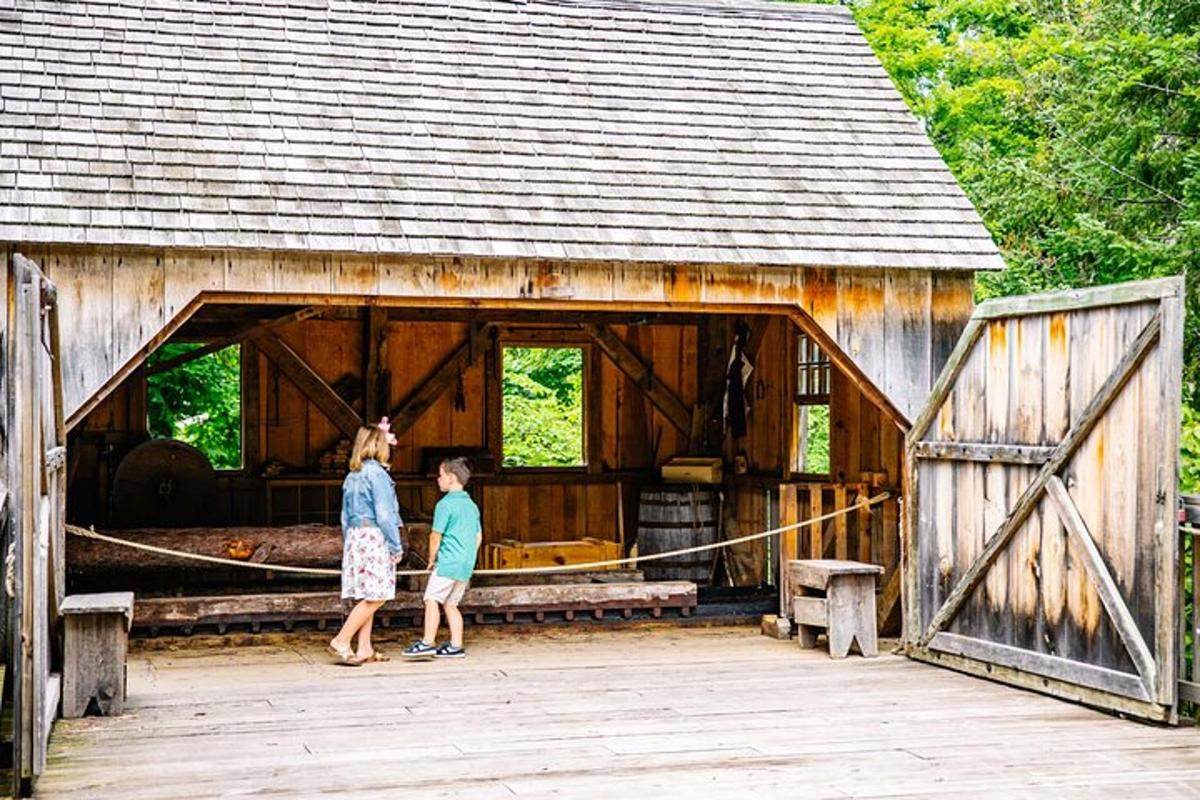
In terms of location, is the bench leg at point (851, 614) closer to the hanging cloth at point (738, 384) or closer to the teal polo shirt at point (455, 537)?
the teal polo shirt at point (455, 537)

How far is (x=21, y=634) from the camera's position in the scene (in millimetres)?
6789

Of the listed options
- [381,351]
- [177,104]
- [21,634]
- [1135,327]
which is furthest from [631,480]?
[21,634]

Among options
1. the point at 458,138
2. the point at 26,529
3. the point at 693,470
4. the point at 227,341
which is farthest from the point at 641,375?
the point at 26,529

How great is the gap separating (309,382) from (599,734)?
279 inches

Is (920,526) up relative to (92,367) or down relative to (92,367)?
down

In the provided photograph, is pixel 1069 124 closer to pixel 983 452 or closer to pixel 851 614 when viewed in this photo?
pixel 983 452

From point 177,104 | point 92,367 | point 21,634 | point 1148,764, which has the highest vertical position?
point 177,104

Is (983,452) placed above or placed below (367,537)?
above

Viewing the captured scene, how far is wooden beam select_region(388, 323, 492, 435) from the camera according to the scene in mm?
14922

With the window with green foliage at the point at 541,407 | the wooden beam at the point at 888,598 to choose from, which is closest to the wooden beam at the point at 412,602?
the wooden beam at the point at 888,598

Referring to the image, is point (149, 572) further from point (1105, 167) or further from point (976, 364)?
point (1105, 167)

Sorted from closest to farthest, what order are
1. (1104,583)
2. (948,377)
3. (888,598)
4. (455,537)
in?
(1104,583) → (948,377) → (455,537) → (888,598)

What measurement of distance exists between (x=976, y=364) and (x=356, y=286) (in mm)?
4125

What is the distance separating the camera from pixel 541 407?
24547mm
